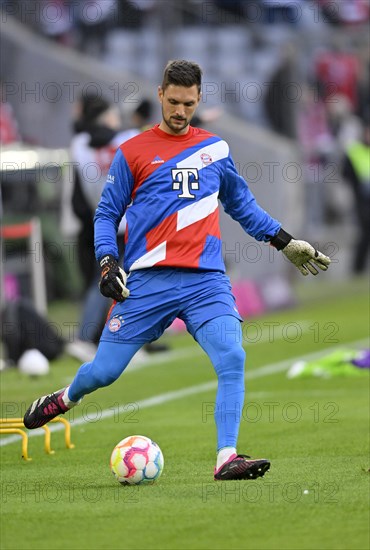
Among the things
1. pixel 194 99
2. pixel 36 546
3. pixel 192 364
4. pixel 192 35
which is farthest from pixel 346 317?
pixel 36 546

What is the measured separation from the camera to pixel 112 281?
729cm

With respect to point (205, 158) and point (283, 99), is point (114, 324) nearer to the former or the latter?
point (205, 158)

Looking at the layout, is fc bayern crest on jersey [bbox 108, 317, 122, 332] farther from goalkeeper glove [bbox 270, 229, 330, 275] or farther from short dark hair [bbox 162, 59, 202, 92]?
short dark hair [bbox 162, 59, 202, 92]

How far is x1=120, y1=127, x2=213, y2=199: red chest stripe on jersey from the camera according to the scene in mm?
7469

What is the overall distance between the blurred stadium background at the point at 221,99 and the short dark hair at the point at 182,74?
957 cm

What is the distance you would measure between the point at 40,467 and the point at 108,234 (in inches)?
63.5

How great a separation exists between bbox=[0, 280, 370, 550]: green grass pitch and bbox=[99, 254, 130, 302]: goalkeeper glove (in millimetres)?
1009

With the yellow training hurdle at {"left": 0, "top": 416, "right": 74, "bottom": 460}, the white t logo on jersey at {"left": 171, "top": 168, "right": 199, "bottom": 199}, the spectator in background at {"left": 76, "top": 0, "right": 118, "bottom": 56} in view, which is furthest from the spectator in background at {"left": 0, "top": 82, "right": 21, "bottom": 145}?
the white t logo on jersey at {"left": 171, "top": 168, "right": 199, "bottom": 199}

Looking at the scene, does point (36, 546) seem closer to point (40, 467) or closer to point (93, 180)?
point (40, 467)

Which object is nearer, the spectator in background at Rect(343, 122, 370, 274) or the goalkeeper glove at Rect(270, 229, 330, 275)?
the goalkeeper glove at Rect(270, 229, 330, 275)

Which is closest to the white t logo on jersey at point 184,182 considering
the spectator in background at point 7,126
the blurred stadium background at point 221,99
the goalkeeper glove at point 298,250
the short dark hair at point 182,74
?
the short dark hair at point 182,74

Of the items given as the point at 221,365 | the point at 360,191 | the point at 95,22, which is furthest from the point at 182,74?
the point at 360,191

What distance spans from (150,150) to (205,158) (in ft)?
0.99

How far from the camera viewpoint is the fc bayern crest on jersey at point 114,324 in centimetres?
741
